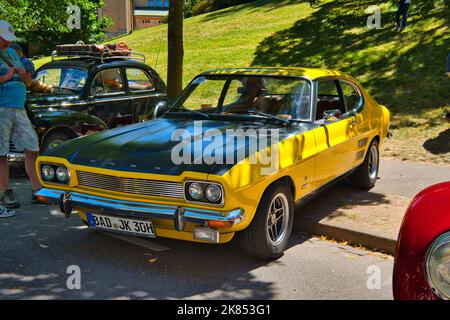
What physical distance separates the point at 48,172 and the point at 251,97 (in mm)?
2251

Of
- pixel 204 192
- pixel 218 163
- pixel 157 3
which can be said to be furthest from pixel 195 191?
pixel 157 3

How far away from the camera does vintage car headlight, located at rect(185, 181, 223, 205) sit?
4.04m

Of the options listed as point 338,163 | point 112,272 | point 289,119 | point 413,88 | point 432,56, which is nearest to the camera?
point 112,272

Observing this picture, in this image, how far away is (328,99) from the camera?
6.67m

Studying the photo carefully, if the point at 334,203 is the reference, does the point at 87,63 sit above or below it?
above

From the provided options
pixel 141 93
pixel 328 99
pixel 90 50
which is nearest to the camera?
pixel 328 99

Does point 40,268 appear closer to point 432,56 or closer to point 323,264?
point 323,264

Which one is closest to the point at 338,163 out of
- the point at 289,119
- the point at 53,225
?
the point at 289,119

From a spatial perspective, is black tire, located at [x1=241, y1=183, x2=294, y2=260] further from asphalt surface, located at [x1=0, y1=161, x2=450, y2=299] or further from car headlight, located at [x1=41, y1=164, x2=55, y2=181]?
car headlight, located at [x1=41, y1=164, x2=55, y2=181]

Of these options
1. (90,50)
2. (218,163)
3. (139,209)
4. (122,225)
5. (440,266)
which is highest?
(90,50)

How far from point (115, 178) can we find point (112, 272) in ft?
2.54

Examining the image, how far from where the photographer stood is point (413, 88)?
39.6 feet

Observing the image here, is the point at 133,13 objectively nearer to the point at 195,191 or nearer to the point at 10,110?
the point at 10,110

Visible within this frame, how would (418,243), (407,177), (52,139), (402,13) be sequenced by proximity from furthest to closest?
(402,13), (52,139), (407,177), (418,243)
